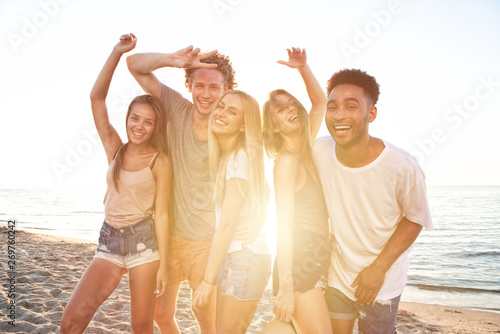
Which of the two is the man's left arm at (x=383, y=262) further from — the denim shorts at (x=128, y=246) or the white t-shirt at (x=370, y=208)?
the denim shorts at (x=128, y=246)

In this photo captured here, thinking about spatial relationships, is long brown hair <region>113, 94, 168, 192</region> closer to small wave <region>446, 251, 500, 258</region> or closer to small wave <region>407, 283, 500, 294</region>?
small wave <region>407, 283, 500, 294</region>

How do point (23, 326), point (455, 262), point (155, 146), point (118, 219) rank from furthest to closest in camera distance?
point (455, 262) → point (23, 326) → point (155, 146) → point (118, 219)

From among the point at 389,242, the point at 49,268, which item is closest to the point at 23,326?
the point at 49,268

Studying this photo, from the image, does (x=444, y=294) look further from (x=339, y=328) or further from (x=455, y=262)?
(x=339, y=328)

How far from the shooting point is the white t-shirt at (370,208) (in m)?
2.90

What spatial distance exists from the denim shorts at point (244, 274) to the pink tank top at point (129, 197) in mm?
1167

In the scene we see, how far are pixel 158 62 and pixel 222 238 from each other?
2031 millimetres

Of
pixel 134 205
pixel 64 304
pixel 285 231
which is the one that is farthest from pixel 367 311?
pixel 64 304

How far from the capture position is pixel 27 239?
13477 millimetres

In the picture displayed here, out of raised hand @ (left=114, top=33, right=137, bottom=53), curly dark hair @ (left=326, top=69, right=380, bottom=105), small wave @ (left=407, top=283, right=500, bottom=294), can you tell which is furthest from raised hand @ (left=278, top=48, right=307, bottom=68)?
small wave @ (left=407, top=283, right=500, bottom=294)

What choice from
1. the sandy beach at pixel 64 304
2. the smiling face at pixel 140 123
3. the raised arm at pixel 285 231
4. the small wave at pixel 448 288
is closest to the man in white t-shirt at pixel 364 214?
the raised arm at pixel 285 231

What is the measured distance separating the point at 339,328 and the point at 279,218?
1245 mm

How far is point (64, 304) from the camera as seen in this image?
6.00m

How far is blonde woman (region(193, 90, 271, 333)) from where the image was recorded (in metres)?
2.58
